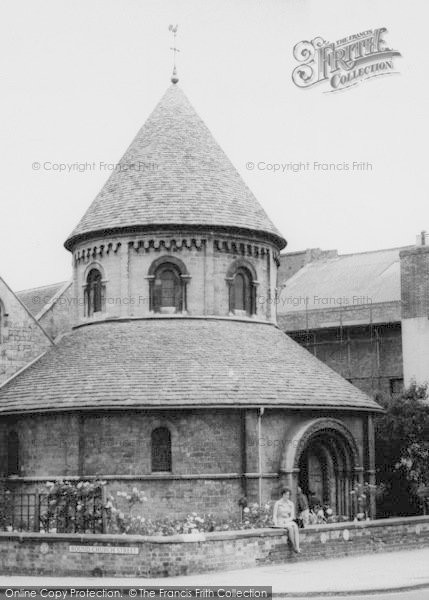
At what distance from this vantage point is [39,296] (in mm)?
45406

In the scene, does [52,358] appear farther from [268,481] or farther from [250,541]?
[250,541]

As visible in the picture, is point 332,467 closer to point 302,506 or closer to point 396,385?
point 302,506

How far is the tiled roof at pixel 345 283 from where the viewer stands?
52.8 meters

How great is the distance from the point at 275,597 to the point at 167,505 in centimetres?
1072

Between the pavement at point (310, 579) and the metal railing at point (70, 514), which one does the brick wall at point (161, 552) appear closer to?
the pavement at point (310, 579)

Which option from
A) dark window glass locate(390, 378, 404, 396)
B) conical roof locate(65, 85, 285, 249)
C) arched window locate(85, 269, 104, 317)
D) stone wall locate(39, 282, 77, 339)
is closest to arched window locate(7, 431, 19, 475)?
arched window locate(85, 269, 104, 317)

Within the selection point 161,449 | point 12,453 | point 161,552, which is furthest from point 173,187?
point 161,552

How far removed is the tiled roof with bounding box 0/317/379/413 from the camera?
99.3 feet

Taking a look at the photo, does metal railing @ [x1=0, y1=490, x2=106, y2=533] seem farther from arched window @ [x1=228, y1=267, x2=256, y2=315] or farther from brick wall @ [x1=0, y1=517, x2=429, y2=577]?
arched window @ [x1=228, y1=267, x2=256, y2=315]

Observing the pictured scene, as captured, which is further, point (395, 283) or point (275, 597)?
point (395, 283)

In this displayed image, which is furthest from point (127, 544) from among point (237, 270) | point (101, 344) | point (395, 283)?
point (395, 283)

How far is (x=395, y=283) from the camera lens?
52.9 meters

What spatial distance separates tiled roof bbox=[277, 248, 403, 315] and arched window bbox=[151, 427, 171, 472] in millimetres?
21174

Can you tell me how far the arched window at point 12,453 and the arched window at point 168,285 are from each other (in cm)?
581
